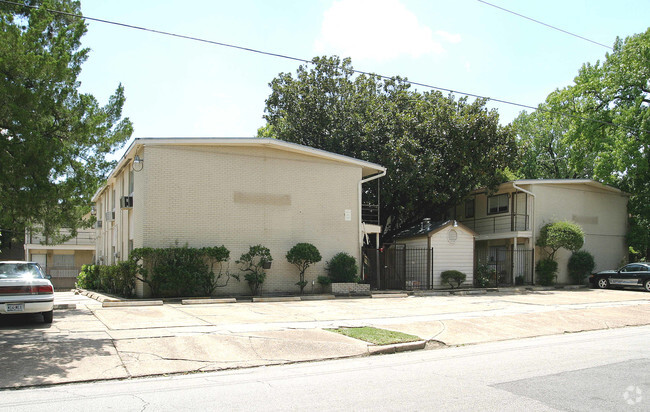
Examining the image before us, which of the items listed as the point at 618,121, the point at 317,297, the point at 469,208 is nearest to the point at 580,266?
the point at 469,208

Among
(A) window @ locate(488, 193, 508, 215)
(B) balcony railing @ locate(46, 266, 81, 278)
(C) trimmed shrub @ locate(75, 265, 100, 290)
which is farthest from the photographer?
(B) balcony railing @ locate(46, 266, 81, 278)

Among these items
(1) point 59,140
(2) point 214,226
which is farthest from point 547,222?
(1) point 59,140

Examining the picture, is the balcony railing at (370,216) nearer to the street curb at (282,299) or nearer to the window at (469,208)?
the window at (469,208)

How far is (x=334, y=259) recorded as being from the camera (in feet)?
71.7

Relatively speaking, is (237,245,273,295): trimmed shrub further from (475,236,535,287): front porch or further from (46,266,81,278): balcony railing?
(46,266,81,278): balcony railing

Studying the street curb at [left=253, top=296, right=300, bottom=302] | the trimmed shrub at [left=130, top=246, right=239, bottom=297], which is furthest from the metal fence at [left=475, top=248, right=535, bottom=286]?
the trimmed shrub at [left=130, top=246, right=239, bottom=297]

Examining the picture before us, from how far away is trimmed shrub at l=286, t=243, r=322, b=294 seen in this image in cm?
2059

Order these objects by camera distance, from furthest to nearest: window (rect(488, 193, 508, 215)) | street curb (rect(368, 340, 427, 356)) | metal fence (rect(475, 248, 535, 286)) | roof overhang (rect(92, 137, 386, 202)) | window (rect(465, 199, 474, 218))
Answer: window (rect(465, 199, 474, 218)), window (rect(488, 193, 508, 215)), metal fence (rect(475, 248, 535, 286)), roof overhang (rect(92, 137, 386, 202)), street curb (rect(368, 340, 427, 356))

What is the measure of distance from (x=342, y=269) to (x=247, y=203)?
4650mm

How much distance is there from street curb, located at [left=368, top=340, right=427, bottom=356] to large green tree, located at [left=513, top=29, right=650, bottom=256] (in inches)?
849

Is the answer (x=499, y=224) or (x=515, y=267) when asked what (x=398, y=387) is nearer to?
(x=515, y=267)

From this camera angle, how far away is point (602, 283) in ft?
92.2

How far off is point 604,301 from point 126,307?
17339 millimetres

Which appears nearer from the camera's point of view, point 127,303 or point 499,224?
point 127,303
